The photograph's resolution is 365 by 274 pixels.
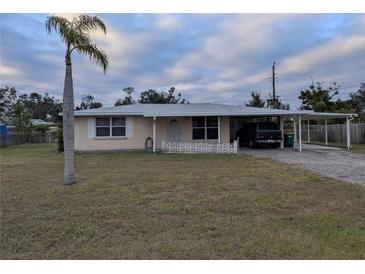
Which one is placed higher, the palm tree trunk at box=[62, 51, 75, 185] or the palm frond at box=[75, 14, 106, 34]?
the palm frond at box=[75, 14, 106, 34]

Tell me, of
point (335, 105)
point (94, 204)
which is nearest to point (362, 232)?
point (94, 204)

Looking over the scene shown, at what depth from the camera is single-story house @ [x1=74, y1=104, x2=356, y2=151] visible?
1906cm

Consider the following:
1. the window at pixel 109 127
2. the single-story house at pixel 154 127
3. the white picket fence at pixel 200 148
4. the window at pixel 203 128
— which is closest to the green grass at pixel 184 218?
the white picket fence at pixel 200 148

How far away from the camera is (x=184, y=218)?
575 cm

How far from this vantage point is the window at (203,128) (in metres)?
20.9

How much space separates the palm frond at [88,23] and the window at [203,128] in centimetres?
1200

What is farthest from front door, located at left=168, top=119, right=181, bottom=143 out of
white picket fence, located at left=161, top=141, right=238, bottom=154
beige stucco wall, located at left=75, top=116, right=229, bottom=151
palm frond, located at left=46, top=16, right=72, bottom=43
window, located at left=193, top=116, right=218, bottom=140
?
palm frond, located at left=46, top=16, right=72, bottom=43

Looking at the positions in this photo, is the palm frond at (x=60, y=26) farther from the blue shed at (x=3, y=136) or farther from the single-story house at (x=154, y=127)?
the blue shed at (x=3, y=136)

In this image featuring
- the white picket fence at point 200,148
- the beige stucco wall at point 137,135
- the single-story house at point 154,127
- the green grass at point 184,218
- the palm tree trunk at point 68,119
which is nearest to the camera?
the green grass at point 184,218

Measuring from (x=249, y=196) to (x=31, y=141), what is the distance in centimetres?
3353

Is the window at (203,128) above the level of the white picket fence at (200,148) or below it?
above

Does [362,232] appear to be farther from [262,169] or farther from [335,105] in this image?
[335,105]

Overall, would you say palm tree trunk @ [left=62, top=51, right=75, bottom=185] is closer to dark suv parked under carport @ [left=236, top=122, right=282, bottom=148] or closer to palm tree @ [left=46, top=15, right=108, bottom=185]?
palm tree @ [left=46, top=15, right=108, bottom=185]

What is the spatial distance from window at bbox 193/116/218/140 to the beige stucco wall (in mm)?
336
